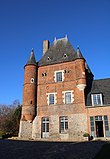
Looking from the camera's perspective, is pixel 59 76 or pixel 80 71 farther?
pixel 59 76

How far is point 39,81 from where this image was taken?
26.0 metres

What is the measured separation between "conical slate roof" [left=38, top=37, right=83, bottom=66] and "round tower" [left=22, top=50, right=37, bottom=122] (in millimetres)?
1622

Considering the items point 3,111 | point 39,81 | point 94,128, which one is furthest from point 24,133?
point 3,111

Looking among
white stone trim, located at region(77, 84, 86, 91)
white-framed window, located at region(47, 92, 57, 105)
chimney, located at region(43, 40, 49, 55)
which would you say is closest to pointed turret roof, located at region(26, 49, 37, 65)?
chimney, located at region(43, 40, 49, 55)

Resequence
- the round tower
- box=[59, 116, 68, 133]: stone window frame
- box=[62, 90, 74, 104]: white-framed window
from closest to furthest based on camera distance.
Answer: box=[59, 116, 68, 133]: stone window frame → box=[62, 90, 74, 104]: white-framed window → the round tower

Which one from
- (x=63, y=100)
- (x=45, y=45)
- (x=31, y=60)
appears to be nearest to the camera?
(x=63, y=100)

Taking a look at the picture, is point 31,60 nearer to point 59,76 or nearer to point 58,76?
point 58,76

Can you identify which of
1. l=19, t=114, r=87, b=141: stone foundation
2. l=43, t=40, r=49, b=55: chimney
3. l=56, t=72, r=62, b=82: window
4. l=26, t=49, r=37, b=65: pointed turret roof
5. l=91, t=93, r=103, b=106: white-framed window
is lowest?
l=19, t=114, r=87, b=141: stone foundation

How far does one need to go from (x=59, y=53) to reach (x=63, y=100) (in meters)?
7.87

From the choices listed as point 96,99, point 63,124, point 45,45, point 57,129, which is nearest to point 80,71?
point 96,99

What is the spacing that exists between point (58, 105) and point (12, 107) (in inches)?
1125

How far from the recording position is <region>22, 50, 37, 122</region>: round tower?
24.0 meters

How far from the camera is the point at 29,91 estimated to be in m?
24.9

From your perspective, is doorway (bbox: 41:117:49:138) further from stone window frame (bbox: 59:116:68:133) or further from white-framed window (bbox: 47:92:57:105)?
white-framed window (bbox: 47:92:57:105)
